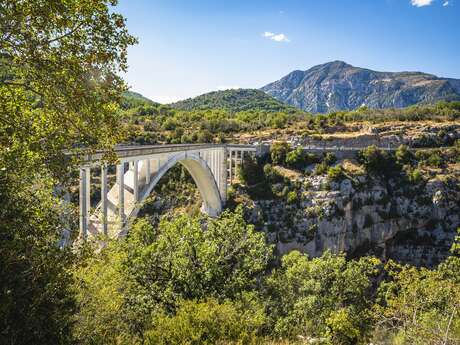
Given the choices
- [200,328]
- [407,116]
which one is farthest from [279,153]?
[200,328]

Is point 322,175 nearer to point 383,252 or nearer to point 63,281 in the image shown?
point 383,252

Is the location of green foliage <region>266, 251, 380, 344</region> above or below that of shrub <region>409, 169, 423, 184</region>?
below

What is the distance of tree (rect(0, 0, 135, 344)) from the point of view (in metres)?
4.74

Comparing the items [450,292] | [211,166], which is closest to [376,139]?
[211,166]

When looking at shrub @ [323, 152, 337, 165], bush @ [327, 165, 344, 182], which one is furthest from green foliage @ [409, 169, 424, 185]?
shrub @ [323, 152, 337, 165]

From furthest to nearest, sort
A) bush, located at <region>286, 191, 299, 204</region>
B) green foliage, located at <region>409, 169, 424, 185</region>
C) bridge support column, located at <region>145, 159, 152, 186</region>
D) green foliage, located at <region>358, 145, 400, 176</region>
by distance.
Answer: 1. green foliage, located at <region>358, 145, 400, 176</region>
2. green foliage, located at <region>409, 169, 424, 185</region>
3. bush, located at <region>286, 191, 299, 204</region>
4. bridge support column, located at <region>145, 159, 152, 186</region>

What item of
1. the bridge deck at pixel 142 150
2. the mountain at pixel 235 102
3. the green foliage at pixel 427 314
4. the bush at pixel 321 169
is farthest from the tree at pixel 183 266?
the mountain at pixel 235 102

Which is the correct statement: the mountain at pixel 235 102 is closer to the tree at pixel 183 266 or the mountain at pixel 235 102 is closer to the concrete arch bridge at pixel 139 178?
the concrete arch bridge at pixel 139 178

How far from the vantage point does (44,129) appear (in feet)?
19.4

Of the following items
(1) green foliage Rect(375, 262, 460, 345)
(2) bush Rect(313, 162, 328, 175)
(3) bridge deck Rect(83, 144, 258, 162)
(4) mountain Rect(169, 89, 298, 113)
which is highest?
(4) mountain Rect(169, 89, 298, 113)

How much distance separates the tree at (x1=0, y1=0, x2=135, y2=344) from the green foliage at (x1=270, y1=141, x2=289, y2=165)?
42648mm

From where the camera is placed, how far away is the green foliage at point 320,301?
477 inches

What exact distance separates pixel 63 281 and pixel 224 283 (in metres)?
6.99

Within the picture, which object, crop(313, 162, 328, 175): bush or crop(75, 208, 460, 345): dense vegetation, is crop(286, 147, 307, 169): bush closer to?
crop(313, 162, 328, 175): bush
